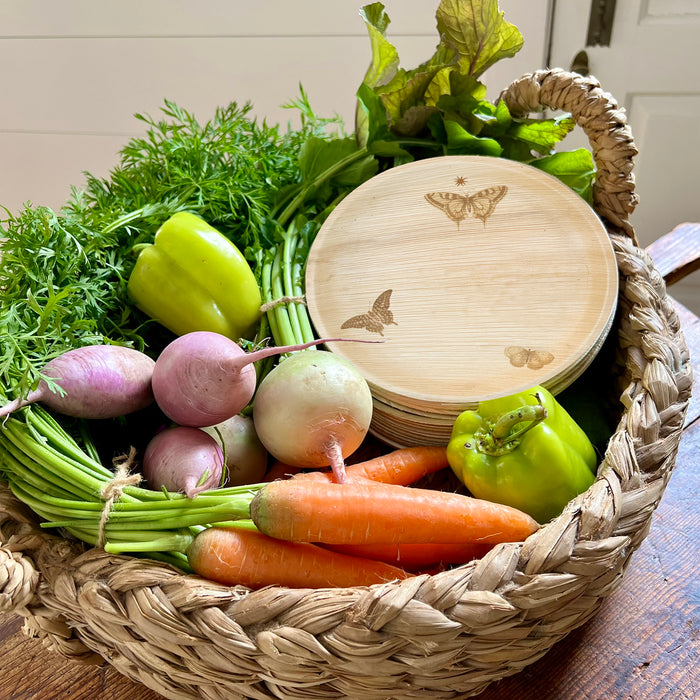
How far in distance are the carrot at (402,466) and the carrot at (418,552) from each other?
0.10 metres

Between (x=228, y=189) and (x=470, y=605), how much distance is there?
75 centimetres

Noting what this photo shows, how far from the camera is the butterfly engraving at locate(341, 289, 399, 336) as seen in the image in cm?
95

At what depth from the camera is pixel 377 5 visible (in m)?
1.11

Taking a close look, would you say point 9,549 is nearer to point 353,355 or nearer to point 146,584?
point 146,584

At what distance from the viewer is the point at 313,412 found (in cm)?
78

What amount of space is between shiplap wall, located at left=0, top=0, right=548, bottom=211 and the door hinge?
133 mm

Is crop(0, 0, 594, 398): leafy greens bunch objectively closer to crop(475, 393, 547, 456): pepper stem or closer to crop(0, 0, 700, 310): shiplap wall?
crop(475, 393, 547, 456): pepper stem

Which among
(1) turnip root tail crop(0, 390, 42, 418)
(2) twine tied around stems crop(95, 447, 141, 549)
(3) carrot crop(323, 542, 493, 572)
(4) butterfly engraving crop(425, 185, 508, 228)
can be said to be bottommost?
(3) carrot crop(323, 542, 493, 572)

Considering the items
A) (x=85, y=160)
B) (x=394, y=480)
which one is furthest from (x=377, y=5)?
(x=85, y=160)

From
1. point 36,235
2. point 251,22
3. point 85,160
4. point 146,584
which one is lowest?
point 85,160

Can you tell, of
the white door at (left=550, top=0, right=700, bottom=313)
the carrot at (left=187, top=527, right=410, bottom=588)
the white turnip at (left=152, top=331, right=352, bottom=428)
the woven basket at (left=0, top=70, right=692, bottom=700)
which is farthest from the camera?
the white door at (left=550, top=0, right=700, bottom=313)

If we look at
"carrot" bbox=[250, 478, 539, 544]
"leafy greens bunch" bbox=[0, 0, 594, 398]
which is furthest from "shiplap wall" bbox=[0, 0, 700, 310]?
"carrot" bbox=[250, 478, 539, 544]

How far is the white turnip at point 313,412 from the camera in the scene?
0.79m

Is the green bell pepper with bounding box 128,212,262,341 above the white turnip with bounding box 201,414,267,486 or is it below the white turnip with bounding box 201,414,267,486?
above
